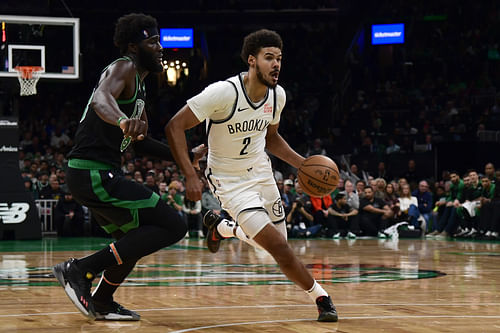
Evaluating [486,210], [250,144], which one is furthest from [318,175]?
[486,210]

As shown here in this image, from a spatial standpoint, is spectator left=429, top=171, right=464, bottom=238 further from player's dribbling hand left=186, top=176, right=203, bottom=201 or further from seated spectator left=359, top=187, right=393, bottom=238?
player's dribbling hand left=186, top=176, right=203, bottom=201

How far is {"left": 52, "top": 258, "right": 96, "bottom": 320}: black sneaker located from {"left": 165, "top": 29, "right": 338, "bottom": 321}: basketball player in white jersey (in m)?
0.99

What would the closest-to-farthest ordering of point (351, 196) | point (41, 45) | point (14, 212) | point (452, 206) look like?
point (41, 45) < point (14, 212) < point (452, 206) < point (351, 196)

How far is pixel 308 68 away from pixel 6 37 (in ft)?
55.8

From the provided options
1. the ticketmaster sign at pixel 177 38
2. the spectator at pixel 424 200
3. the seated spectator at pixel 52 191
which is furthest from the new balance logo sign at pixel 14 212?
the ticketmaster sign at pixel 177 38

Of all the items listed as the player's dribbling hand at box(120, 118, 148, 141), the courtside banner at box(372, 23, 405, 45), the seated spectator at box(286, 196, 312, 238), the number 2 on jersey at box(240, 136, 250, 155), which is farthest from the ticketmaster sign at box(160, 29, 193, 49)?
the player's dribbling hand at box(120, 118, 148, 141)

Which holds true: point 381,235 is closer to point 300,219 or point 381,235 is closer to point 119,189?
point 300,219

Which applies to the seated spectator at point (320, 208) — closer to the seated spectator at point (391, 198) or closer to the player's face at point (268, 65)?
the seated spectator at point (391, 198)

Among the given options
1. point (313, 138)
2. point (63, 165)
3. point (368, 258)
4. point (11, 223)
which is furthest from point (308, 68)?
point (368, 258)

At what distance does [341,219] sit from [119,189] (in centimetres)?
1360

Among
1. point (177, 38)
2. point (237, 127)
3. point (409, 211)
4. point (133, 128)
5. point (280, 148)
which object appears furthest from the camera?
point (177, 38)

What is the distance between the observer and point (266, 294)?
6.91m

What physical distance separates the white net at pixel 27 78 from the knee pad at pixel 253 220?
11.1m

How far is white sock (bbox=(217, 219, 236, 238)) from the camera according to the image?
21.4ft
